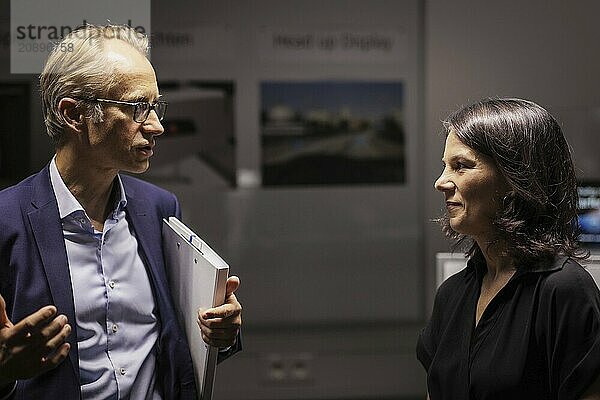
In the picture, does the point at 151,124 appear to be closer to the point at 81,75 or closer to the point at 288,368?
the point at 81,75

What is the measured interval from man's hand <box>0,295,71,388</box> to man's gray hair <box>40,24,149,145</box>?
480 millimetres

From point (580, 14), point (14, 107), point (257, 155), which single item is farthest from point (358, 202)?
point (14, 107)

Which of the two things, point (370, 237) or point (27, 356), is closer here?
point (27, 356)

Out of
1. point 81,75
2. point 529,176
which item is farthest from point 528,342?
point 81,75

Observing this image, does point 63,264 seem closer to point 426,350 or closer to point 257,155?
point 426,350

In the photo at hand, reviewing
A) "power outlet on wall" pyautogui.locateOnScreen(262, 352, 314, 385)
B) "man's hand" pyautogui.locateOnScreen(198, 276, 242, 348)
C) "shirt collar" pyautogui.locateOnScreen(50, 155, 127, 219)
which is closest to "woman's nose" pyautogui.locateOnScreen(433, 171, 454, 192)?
"man's hand" pyautogui.locateOnScreen(198, 276, 242, 348)

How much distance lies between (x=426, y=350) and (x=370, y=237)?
1867mm

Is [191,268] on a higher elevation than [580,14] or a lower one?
lower

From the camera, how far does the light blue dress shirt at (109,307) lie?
2.03 meters

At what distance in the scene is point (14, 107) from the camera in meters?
2.54

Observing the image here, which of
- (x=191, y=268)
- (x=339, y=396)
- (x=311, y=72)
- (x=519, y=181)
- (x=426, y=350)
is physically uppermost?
(x=311, y=72)

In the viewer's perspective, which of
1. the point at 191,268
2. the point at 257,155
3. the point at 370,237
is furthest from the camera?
the point at 370,237

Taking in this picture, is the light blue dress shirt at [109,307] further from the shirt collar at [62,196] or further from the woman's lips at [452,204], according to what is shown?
the woman's lips at [452,204]

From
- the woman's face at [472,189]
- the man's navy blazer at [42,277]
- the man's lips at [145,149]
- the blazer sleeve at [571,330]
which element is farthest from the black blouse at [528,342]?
the man's lips at [145,149]
